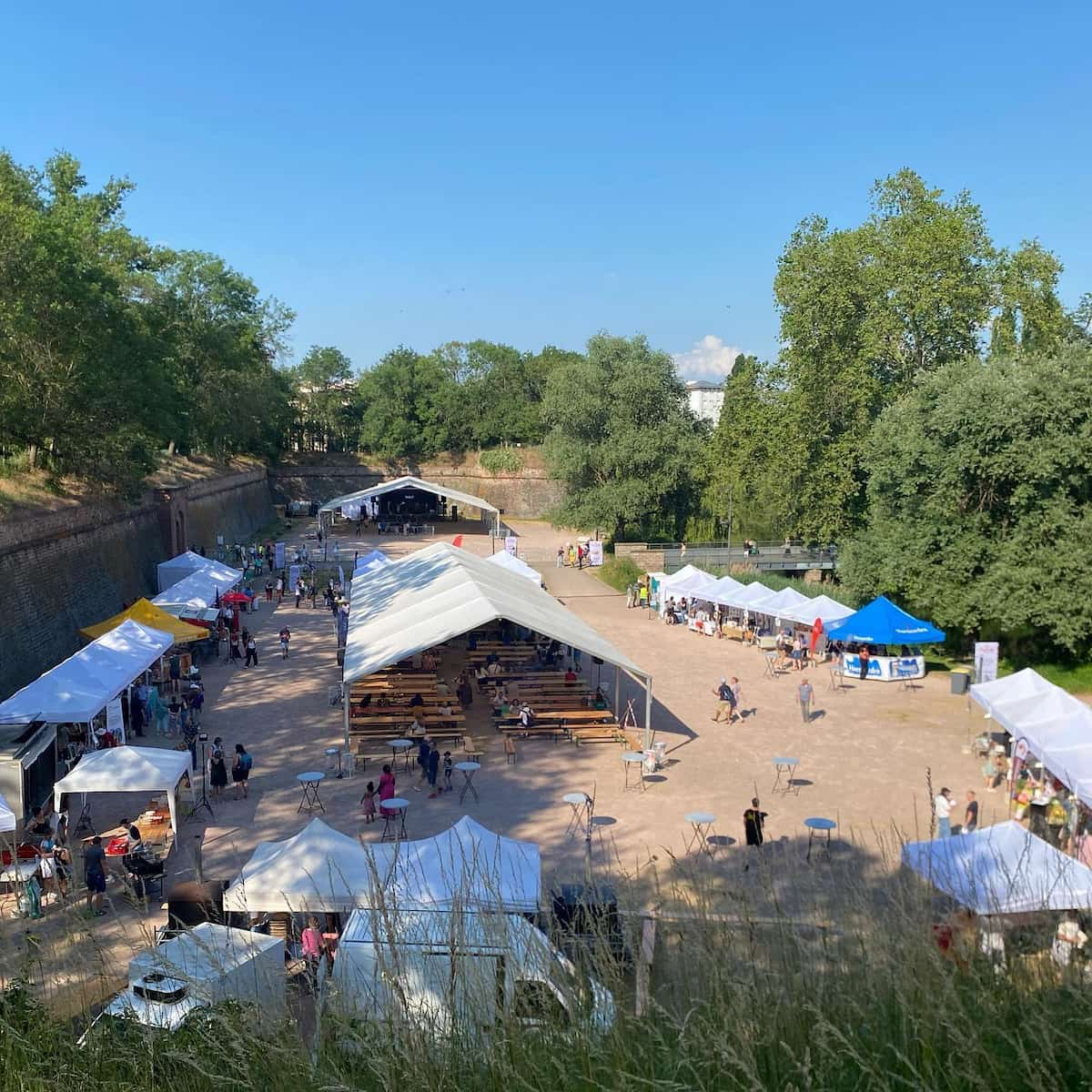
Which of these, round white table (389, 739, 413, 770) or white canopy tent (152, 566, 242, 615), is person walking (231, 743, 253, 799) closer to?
round white table (389, 739, 413, 770)

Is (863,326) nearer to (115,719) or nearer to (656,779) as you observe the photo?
(656,779)

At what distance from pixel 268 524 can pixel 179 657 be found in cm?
3664

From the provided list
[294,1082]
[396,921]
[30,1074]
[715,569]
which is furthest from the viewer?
[715,569]

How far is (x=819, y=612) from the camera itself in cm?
2369

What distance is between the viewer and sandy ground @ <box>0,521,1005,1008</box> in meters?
11.1

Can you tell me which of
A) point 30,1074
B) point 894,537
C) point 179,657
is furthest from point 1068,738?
point 179,657

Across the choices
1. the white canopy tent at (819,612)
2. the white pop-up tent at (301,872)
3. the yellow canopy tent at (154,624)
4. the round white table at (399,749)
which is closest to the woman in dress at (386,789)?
the round white table at (399,749)

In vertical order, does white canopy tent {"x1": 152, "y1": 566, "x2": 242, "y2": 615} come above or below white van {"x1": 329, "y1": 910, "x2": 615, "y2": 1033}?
below

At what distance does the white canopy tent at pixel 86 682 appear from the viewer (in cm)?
1361

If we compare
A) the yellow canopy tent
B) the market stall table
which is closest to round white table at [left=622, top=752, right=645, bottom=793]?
the market stall table

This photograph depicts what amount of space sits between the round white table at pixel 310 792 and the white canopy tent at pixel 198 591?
34.4ft

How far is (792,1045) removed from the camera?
9.86 feet

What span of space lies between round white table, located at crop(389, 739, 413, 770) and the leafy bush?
48.1 metres

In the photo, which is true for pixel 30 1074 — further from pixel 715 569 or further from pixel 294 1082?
pixel 715 569
